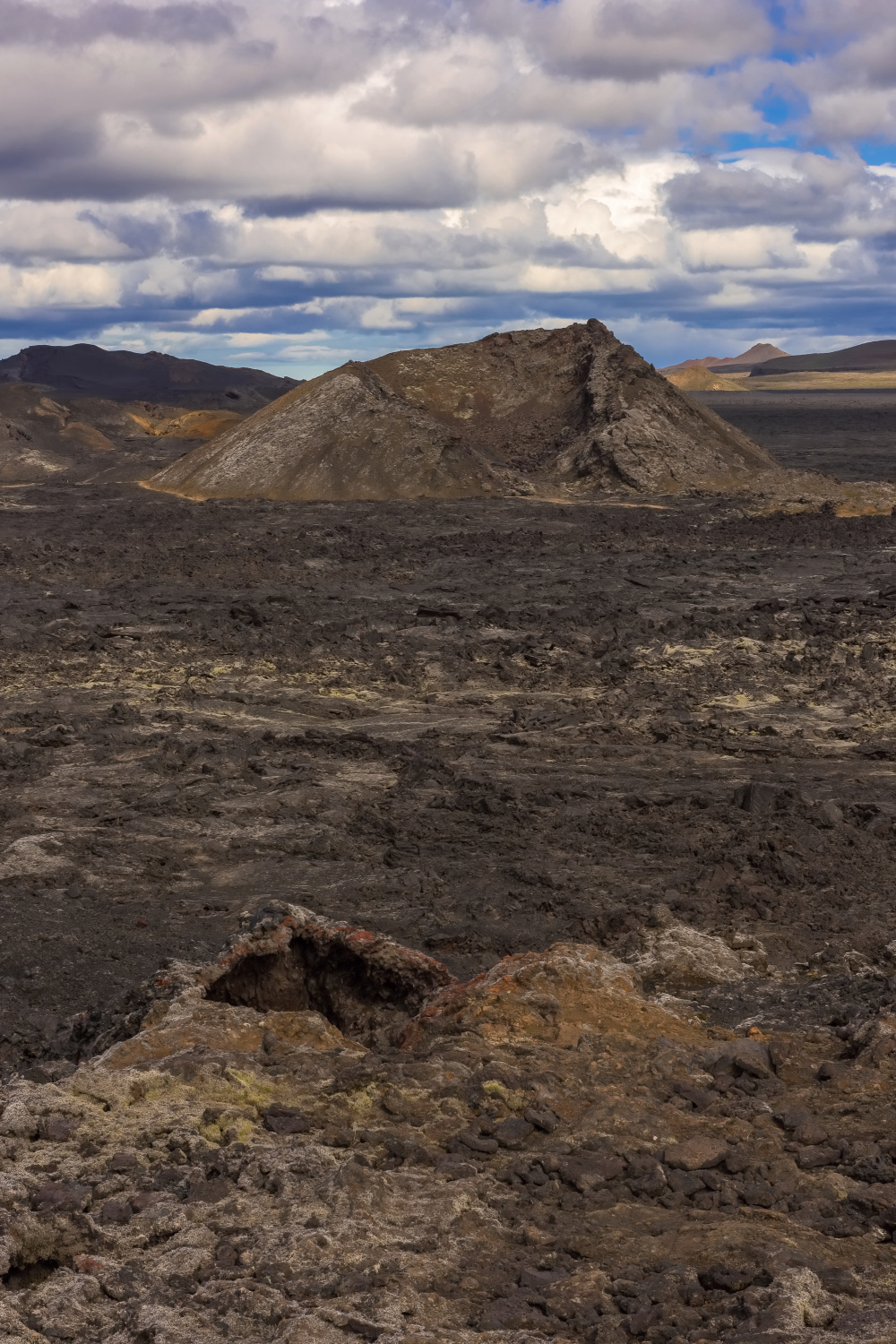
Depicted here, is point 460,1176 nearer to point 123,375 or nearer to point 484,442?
point 484,442

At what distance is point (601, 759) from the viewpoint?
37.8ft

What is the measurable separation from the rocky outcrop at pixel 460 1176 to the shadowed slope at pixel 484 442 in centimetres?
2699

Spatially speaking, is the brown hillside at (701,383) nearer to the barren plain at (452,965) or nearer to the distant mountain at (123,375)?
the distant mountain at (123,375)

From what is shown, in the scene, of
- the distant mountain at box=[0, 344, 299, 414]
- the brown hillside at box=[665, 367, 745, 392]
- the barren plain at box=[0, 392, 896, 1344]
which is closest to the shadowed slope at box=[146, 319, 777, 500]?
the barren plain at box=[0, 392, 896, 1344]

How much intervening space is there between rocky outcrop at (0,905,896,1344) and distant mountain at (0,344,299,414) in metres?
89.6

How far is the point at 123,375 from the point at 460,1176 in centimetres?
10681

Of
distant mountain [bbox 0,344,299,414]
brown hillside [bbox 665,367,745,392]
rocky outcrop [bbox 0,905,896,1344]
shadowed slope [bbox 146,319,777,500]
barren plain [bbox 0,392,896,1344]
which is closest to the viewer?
rocky outcrop [bbox 0,905,896,1344]

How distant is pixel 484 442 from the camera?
3981cm

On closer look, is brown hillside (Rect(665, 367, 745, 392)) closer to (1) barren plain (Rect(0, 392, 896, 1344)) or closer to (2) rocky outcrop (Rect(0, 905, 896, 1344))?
(1) barren plain (Rect(0, 392, 896, 1344))

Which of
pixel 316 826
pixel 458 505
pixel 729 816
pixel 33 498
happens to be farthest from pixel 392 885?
pixel 33 498

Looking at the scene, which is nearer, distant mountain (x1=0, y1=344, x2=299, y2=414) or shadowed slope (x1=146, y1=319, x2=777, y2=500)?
shadowed slope (x1=146, y1=319, x2=777, y2=500)

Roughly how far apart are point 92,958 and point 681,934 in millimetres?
3687

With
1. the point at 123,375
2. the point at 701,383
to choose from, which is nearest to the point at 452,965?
the point at 123,375

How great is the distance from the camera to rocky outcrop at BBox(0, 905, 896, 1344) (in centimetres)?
360
